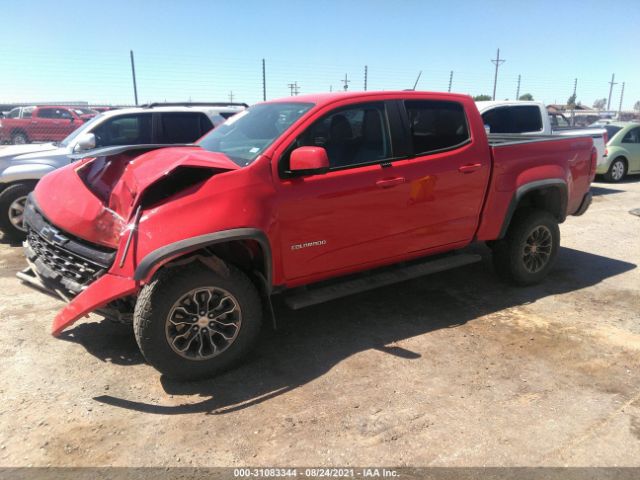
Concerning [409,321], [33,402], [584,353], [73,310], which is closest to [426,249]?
[409,321]

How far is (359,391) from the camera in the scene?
3150mm

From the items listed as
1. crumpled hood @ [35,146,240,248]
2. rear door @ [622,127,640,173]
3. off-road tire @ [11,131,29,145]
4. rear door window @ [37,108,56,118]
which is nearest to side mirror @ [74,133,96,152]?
crumpled hood @ [35,146,240,248]

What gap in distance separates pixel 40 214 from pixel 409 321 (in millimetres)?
3232

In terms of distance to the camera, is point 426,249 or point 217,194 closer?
point 217,194

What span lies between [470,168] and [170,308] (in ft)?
9.31

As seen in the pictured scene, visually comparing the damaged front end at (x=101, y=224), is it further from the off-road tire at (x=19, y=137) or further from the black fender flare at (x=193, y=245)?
the off-road tire at (x=19, y=137)

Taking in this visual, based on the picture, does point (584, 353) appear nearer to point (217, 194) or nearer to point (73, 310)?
point (217, 194)

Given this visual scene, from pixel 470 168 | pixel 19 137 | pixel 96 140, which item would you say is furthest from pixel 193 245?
pixel 19 137

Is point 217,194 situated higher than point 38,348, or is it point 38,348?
point 217,194

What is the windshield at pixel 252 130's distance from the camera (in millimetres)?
3562

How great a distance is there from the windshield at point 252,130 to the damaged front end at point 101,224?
1.09 ft

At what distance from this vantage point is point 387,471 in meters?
2.46

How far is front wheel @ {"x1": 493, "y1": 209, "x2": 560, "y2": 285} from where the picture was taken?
15.7 feet

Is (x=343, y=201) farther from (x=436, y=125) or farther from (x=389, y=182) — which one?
(x=436, y=125)
